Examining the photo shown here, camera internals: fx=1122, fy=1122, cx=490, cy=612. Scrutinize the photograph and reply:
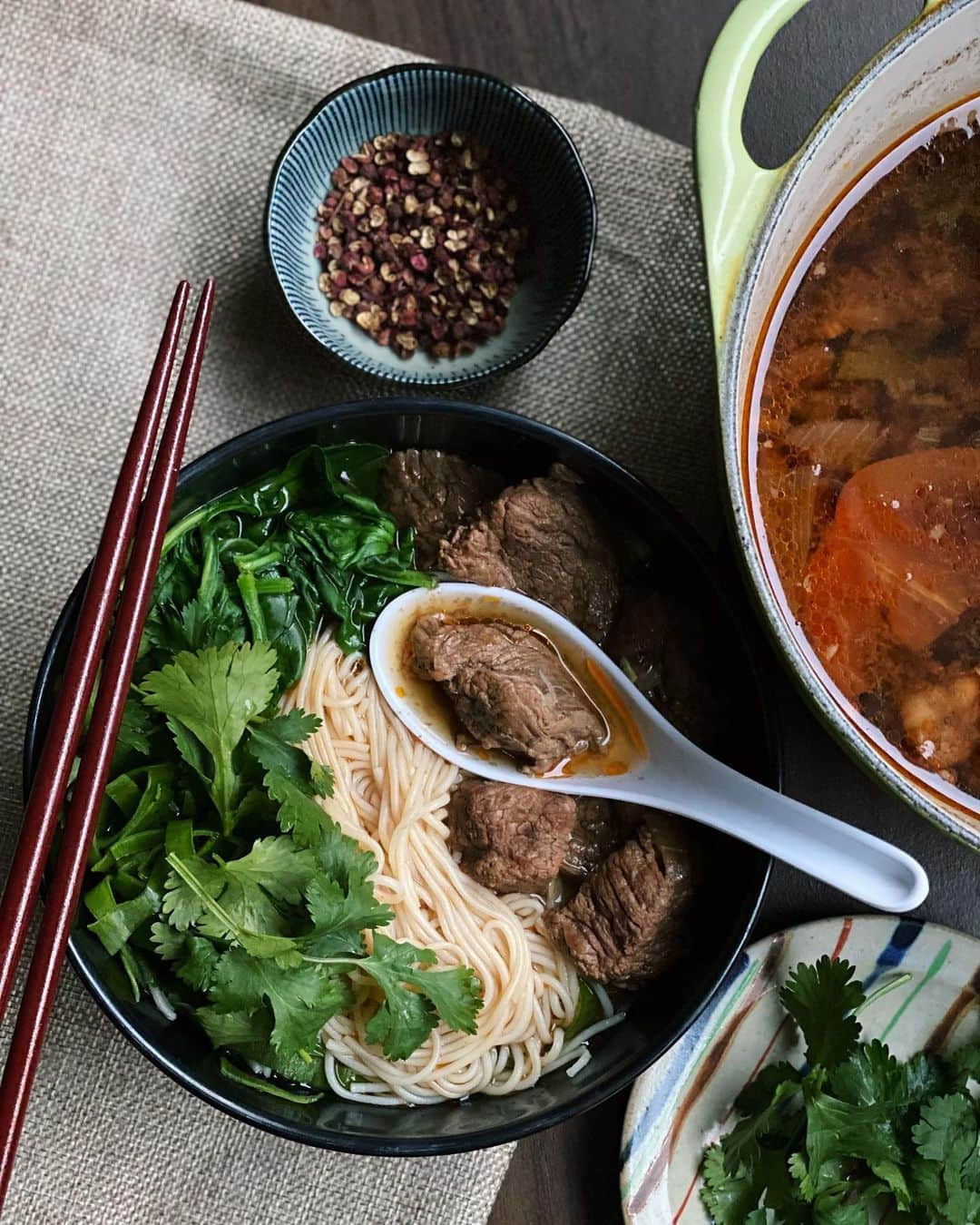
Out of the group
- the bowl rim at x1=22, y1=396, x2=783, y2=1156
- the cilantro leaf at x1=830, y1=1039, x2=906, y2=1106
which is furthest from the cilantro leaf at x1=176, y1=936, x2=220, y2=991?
the cilantro leaf at x1=830, y1=1039, x2=906, y2=1106

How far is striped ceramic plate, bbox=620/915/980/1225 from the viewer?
7.74 ft

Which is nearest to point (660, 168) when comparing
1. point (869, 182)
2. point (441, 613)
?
point (869, 182)

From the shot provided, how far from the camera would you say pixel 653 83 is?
2.66 meters

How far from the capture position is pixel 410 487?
7.57 feet

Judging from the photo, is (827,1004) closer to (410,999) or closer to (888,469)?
(410,999)

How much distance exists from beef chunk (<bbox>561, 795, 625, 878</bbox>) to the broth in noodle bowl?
0.44ft

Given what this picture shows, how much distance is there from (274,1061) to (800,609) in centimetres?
128

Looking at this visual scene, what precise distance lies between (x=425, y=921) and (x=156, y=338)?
1417 mm

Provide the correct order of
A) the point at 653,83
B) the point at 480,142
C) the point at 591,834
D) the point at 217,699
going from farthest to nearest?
the point at 653,83
the point at 480,142
the point at 591,834
the point at 217,699

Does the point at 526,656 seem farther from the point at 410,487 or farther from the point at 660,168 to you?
the point at 660,168

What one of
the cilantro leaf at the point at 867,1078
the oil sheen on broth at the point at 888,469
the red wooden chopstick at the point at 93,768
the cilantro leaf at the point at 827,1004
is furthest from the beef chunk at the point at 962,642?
the red wooden chopstick at the point at 93,768

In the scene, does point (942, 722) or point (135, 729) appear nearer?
point (942, 722)

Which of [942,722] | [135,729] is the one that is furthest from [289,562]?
[942,722]

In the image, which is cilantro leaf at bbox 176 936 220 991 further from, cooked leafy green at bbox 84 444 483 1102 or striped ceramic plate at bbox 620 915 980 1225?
striped ceramic plate at bbox 620 915 980 1225
